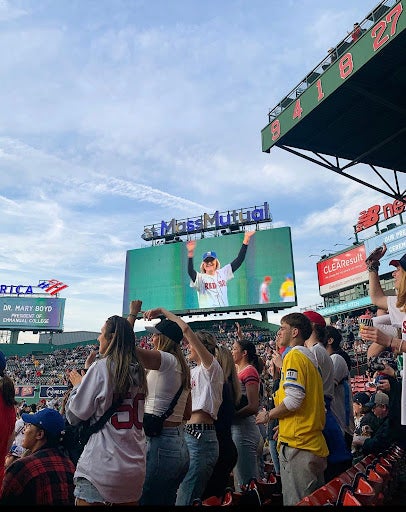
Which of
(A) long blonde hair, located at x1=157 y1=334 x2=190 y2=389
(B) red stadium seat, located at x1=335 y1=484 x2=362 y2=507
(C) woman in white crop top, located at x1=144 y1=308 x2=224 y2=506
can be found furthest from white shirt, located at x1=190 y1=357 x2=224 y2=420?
(B) red stadium seat, located at x1=335 y1=484 x2=362 y2=507

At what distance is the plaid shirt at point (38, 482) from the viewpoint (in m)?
2.69

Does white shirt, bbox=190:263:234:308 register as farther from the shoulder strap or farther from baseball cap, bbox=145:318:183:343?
the shoulder strap

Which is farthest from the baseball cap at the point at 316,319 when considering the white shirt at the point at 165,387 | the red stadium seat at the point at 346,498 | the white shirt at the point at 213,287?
the white shirt at the point at 213,287

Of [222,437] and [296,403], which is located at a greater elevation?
[296,403]

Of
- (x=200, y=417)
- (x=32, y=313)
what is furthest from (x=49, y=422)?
(x=32, y=313)

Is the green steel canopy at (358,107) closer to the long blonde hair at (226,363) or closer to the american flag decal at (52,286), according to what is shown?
the long blonde hair at (226,363)

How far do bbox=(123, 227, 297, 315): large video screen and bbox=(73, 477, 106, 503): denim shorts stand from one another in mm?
30224

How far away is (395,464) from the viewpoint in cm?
488

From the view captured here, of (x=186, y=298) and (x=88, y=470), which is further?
(x=186, y=298)

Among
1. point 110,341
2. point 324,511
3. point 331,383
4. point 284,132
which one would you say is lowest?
point 324,511

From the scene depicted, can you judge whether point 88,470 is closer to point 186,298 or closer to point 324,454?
point 324,454

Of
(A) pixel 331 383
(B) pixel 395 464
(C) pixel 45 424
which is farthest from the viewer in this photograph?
(B) pixel 395 464

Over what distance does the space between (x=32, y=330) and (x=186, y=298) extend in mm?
20020

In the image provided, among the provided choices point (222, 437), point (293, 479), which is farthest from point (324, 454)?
point (222, 437)
